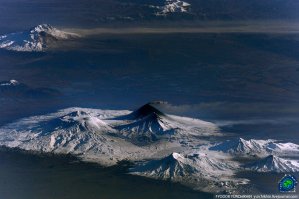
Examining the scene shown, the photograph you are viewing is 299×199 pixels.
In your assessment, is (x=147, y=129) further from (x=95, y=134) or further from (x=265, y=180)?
(x=265, y=180)

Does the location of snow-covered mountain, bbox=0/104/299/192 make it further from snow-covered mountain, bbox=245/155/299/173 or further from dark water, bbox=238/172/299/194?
dark water, bbox=238/172/299/194

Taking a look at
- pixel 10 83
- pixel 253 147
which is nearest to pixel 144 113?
pixel 253 147

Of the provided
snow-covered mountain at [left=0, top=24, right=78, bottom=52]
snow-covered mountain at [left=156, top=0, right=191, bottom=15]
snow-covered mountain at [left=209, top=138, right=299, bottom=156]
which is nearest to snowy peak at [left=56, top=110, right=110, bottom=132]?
snow-covered mountain at [left=209, top=138, right=299, bottom=156]

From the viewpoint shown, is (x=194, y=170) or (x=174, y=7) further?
(x=174, y=7)

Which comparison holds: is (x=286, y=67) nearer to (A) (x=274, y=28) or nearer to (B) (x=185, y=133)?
(A) (x=274, y=28)

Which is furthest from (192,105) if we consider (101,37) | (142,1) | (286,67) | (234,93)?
(142,1)

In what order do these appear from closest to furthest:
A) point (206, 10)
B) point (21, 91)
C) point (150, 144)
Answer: point (150, 144) → point (21, 91) → point (206, 10)

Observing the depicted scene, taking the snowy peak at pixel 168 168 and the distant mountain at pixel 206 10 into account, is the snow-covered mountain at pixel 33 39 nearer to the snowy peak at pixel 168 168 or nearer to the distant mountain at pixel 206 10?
the distant mountain at pixel 206 10

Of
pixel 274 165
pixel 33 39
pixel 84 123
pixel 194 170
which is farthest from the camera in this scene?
pixel 33 39
